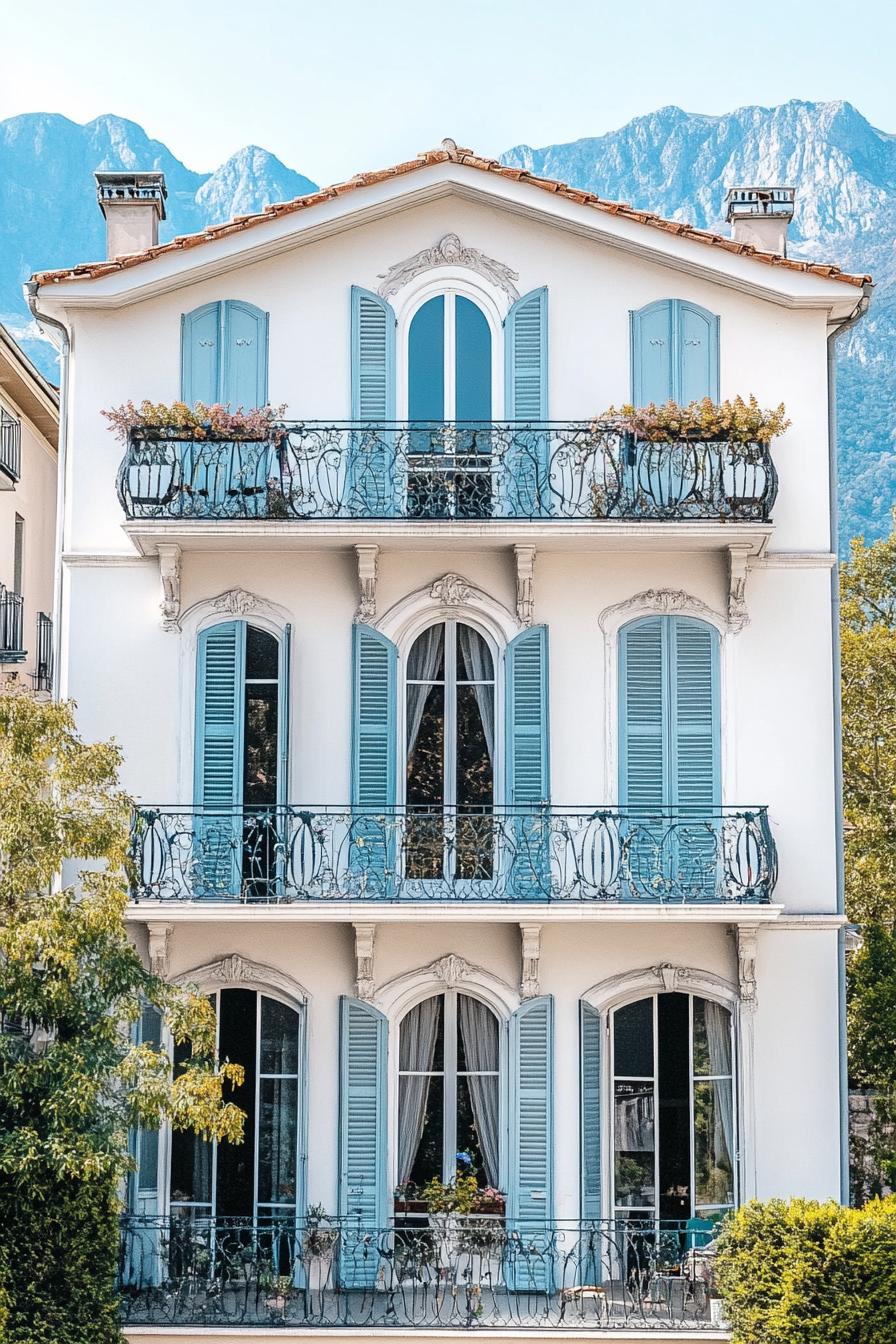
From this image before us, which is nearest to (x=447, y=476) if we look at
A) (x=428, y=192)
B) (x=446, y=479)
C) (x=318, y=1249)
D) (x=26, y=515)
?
(x=446, y=479)

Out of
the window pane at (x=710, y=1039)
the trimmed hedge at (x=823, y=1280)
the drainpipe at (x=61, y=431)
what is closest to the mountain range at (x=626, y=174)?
the drainpipe at (x=61, y=431)

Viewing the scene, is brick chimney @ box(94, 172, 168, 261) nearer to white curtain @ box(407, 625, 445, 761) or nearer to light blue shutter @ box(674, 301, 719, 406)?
white curtain @ box(407, 625, 445, 761)

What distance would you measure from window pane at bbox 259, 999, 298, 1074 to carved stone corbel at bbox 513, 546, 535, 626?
4.61 metres

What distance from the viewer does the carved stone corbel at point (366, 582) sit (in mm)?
17734

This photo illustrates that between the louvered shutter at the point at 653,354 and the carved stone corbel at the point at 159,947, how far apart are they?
23.7 feet

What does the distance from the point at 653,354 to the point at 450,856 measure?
566 centimetres

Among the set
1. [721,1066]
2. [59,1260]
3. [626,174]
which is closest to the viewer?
[59,1260]

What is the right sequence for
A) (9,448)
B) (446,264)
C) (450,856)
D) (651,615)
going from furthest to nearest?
(9,448) < (446,264) < (651,615) < (450,856)

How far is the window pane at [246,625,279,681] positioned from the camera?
1811 centimetres

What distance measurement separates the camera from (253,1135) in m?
17.4

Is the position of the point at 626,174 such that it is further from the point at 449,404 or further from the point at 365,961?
the point at 365,961

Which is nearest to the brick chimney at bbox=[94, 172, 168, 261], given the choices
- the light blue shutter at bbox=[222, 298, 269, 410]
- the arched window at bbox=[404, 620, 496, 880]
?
the light blue shutter at bbox=[222, 298, 269, 410]

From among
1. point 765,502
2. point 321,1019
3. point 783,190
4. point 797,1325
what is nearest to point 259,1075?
point 321,1019

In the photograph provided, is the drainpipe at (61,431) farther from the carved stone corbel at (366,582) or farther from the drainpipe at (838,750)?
the drainpipe at (838,750)
